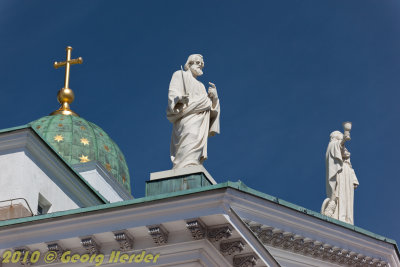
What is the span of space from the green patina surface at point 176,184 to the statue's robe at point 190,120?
0.56 m

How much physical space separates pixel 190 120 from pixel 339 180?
7.45 m

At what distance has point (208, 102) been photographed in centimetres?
2284

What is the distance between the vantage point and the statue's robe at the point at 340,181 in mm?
28031

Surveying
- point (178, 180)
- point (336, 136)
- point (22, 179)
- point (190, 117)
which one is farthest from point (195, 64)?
point (336, 136)

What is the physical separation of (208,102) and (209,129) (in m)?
0.65

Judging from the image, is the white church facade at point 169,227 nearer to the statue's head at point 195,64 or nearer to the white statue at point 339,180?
the white statue at point 339,180

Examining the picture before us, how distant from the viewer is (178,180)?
70.4 feet

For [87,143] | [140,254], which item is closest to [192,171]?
[140,254]

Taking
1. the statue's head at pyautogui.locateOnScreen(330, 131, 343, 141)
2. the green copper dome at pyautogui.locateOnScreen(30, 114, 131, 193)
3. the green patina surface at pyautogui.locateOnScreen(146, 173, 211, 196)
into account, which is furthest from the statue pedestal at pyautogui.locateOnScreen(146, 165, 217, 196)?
the green copper dome at pyautogui.locateOnScreen(30, 114, 131, 193)

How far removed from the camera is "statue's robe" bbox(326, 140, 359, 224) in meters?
28.0

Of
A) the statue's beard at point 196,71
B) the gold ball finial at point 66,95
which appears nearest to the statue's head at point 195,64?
the statue's beard at point 196,71

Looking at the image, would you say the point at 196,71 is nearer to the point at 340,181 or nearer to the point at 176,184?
the point at 176,184

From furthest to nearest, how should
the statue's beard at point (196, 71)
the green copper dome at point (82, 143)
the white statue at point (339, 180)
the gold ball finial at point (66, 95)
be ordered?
the gold ball finial at point (66, 95), the green copper dome at point (82, 143), the white statue at point (339, 180), the statue's beard at point (196, 71)

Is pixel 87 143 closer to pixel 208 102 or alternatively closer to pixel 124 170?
pixel 124 170
